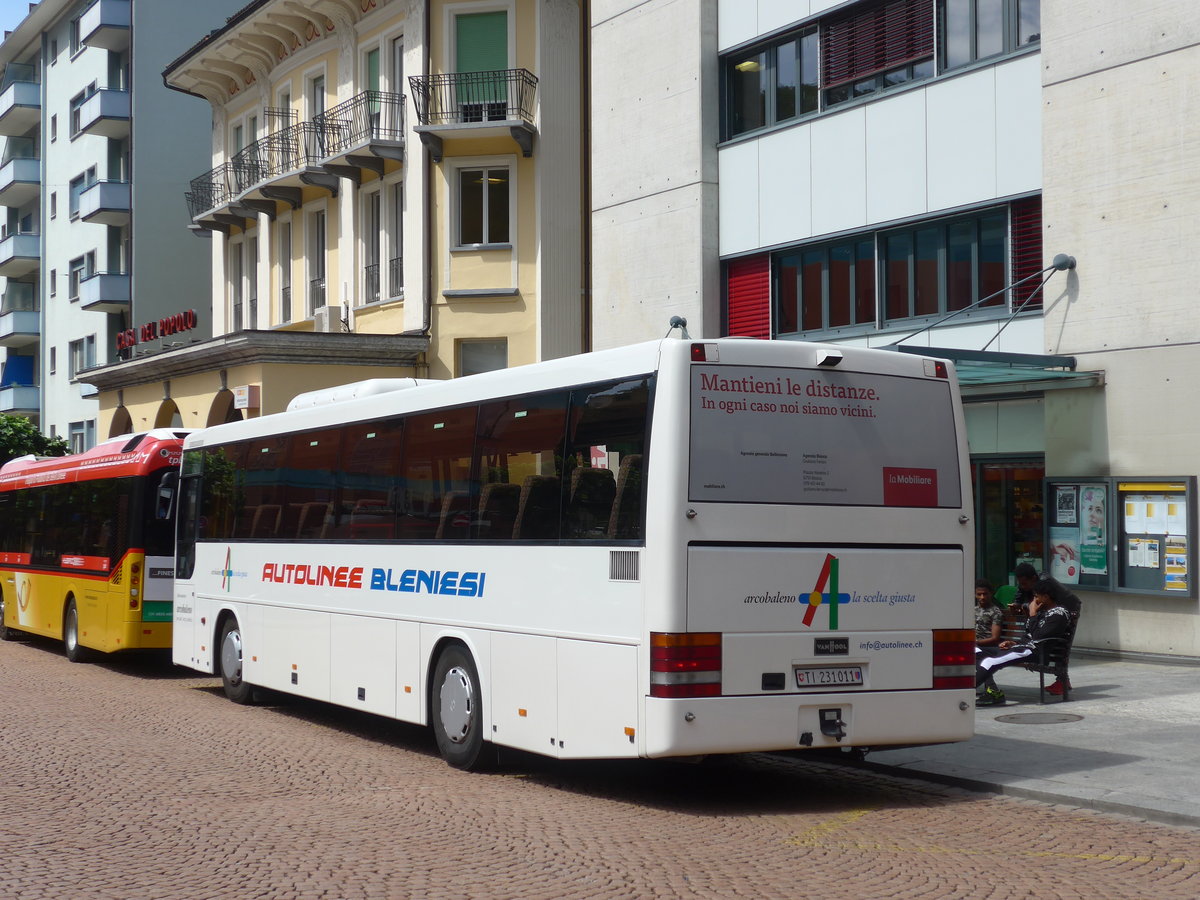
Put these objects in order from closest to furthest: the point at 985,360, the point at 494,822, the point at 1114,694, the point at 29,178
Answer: the point at 494,822
the point at 1114,694
the point at 985,360
the point at 29,178

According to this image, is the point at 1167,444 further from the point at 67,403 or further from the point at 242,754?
the point at 67,403

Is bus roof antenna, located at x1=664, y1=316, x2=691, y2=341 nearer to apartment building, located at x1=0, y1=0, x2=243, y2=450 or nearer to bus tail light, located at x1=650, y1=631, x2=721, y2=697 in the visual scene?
bus tail light, located at x1=650, y1=631, x2=721, y2=697

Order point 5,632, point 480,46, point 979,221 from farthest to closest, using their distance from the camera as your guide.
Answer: point 480,46
point 5,632
point 979,221

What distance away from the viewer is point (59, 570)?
68.7 feet

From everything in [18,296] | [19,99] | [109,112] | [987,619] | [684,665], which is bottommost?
[987,619]

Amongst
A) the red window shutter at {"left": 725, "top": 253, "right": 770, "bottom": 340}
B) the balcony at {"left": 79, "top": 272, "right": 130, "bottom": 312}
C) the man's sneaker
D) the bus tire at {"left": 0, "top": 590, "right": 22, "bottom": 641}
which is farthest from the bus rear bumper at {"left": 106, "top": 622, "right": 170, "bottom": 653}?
the balcony at {"left": 79, "top": 272, "right": 130, "bottom": 312}

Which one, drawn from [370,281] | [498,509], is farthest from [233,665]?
[370,281]

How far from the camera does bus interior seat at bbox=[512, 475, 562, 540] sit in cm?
998

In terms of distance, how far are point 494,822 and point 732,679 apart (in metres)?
1.64

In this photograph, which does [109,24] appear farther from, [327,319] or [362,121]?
[327,319]

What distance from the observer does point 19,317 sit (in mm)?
59531

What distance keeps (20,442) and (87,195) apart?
35.7ft

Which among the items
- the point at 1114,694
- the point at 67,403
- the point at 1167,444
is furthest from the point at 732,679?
the point at 67,403

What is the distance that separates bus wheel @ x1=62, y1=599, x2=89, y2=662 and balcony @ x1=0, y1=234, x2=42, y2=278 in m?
42.4
